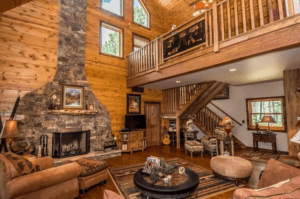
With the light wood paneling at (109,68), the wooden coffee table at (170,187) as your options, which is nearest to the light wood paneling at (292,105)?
the wooden coffee table at (170,187)

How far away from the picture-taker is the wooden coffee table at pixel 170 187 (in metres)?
2.18

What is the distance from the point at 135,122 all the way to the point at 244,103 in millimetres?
4638

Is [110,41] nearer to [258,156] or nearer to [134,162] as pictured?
[134,162]

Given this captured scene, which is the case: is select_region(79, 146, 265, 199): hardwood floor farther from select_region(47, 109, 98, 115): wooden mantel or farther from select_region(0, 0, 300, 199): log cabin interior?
select_region(47, 109, 98, 115): wooden mantel

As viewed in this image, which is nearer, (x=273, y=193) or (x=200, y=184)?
(x=273, y=193)

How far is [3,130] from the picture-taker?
3.54 meters

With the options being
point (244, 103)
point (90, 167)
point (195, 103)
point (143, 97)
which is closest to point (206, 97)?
point (195, 103)

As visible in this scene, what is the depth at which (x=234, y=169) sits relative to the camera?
316cm

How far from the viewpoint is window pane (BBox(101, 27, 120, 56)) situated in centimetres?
620

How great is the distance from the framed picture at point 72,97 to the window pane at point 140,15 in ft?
13.5

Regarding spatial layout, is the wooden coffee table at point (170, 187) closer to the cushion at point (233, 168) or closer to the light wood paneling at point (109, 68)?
the cushion at point (233, 168)

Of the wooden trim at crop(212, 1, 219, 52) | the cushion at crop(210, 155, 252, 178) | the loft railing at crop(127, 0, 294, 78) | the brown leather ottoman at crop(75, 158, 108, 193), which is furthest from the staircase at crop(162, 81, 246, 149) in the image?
the brown leather ottoman at crop(75, 158, 108, 193)

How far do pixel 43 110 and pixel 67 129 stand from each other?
0.86 metres

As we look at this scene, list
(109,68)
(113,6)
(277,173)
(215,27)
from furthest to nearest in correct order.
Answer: (113,6) → (109,68) → (215,27) → (277,173)
